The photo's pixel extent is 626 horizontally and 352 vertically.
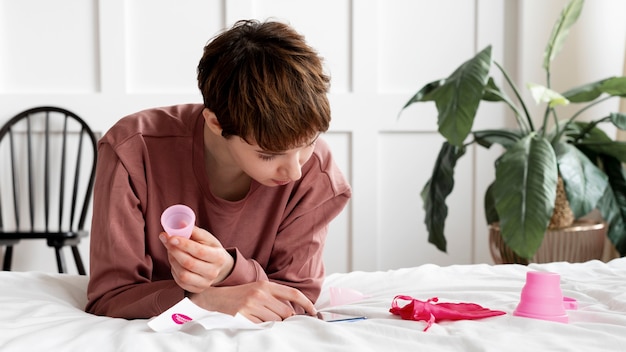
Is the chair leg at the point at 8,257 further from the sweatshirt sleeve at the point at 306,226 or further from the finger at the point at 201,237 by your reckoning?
the finger at the point at 201,237

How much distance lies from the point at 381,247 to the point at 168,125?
1890mm

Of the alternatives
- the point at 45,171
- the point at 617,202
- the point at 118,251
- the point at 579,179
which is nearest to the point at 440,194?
the point at 579,179

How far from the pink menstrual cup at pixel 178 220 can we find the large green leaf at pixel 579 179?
1.62 metres

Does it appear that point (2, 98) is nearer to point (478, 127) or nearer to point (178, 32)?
point (178, 32)

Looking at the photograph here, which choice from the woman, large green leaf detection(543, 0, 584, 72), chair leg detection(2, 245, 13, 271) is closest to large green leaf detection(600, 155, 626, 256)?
large green leaf detection(543, 0, 584, 72)

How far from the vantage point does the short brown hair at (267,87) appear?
49.4 inches

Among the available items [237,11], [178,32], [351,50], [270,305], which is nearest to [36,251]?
[178,32]

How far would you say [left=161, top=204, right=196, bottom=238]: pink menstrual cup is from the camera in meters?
1.22

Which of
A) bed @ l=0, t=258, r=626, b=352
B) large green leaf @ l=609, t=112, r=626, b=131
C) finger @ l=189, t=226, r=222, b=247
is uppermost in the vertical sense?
large green leaf @ l=609, t=112, r=626, b=131

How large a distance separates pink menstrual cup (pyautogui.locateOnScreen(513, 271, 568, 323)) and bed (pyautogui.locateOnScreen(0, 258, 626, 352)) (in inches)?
1.2

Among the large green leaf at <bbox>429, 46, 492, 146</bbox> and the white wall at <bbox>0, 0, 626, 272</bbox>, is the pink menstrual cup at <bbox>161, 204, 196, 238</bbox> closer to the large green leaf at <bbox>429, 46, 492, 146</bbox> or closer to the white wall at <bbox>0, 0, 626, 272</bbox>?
the large green leaf at <bbox>429, 46, 492, 146</bbox>

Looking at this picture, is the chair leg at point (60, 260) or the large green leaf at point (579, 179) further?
the chair leg at point (60, 260)

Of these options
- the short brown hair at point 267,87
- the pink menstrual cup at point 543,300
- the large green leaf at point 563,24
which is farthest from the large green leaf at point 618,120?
the short brown hair at point 267,87

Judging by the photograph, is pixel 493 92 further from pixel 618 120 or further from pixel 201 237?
pixel 201 237
